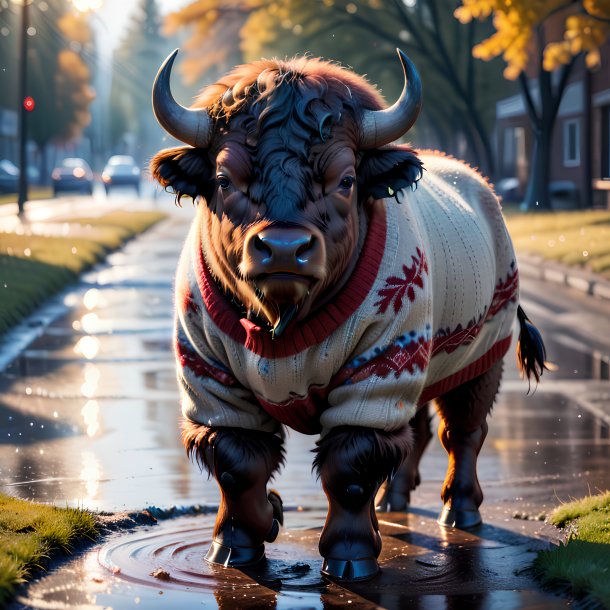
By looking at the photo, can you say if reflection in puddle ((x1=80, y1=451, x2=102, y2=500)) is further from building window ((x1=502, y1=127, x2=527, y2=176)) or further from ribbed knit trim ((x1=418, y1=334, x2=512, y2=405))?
building window ((x1=502, y1=127, x2=527, y2=176))

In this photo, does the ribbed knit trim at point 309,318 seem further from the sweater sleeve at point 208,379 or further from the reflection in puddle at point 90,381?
the reflection in puddle at point 90,381

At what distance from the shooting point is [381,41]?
49.1 meters

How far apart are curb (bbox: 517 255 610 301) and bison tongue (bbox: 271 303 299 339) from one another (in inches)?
513

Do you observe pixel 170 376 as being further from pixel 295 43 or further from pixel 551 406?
pixel 295 43

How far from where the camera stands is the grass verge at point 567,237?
21375mm

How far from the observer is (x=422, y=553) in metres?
5.80

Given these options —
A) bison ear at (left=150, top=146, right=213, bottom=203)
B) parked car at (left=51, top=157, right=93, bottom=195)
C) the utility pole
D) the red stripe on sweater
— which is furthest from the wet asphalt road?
parked car at (left=51, top=157, right=93, bottom=195)

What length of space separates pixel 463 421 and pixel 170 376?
15.9 ft

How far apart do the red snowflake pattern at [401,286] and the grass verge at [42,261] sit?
30.3ft

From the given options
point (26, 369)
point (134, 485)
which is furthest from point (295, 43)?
point (134, 485)

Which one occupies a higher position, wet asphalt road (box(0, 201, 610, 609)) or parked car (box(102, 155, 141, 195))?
parked car (box(102, 155, 141, 195))

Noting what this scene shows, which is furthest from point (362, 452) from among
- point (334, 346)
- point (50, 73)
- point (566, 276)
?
point (50, 73)

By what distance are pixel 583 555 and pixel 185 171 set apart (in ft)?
7.22

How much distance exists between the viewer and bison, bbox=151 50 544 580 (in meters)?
5.04
